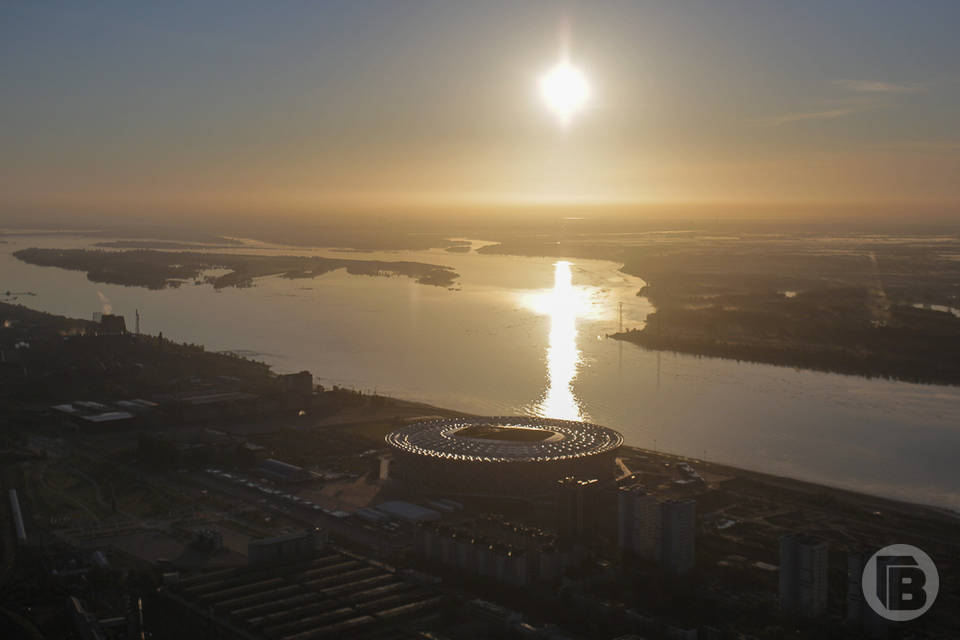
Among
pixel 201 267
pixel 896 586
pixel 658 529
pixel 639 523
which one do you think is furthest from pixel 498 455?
pixel 201 267

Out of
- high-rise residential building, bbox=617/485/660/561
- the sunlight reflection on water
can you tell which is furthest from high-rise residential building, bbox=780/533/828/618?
the sunlight reflection on water

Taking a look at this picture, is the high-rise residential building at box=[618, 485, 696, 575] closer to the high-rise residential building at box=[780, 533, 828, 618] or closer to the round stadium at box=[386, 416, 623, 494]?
the high-rise residential building at box=[780, 533, 828, 618]

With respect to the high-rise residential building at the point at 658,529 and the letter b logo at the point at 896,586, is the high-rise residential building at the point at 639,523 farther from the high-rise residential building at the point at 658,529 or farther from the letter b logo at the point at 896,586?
the letter b logo at the point at 896,586

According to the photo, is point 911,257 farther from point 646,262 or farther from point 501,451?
point 501,451

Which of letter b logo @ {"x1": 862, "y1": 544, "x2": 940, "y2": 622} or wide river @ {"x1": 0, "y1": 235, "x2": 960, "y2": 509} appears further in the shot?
wide river @ {"x1": 0, "y1": 235, "x2": 960, "y2": 509}

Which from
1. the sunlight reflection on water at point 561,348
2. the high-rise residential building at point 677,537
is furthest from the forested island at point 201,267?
the high-rise residential building at point 677,537

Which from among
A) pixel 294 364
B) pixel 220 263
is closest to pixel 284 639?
pixel 294 364
